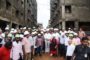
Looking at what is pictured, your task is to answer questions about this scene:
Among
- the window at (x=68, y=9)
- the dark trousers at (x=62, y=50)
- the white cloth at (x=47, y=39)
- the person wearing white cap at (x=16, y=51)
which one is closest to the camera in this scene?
the person wearing white cap at (x=16, y=51)

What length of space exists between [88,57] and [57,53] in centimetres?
1589

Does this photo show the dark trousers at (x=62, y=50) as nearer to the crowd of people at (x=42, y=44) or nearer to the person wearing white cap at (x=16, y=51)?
the crowd of people at (x=42, y=44)

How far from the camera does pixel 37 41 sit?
2506cm

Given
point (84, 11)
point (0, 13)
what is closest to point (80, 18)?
point (84, 11)

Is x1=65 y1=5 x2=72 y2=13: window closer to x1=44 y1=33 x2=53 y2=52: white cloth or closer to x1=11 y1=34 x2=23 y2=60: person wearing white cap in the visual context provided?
x1=44 y1=33 x2=53 y2=52: white cloth

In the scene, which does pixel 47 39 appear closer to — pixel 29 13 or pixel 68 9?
pixel 68 9

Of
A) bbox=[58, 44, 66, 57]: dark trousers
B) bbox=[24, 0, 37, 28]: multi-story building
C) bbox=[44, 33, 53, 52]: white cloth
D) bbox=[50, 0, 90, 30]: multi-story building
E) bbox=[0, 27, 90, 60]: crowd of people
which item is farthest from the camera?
bbox=[24, 0, 37, 28]: multi-story building

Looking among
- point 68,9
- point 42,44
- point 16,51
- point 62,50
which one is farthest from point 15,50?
point 68,9

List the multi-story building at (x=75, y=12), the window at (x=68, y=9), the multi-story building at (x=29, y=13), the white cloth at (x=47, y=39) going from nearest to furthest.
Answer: the white cloth at (x=47, y=39) → the multi-story building at (x=75, y=12) → the window at (x=68, y=9) → the multi-story building at (x=29, y=13)

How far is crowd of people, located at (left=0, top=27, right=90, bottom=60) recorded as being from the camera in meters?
9.71

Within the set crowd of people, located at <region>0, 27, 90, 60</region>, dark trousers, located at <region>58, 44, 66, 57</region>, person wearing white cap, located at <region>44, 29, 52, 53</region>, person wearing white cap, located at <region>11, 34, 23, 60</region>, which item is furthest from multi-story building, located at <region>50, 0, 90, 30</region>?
person wearing white cap, located at <region>11, 34, 23, 60</region>

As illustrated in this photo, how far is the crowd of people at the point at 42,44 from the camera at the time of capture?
9.71 metres

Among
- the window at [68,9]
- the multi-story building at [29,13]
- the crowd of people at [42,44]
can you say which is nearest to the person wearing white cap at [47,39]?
the crowd of people at [42,44]

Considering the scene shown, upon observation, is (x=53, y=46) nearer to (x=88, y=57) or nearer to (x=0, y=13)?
(x=0, y=13)
